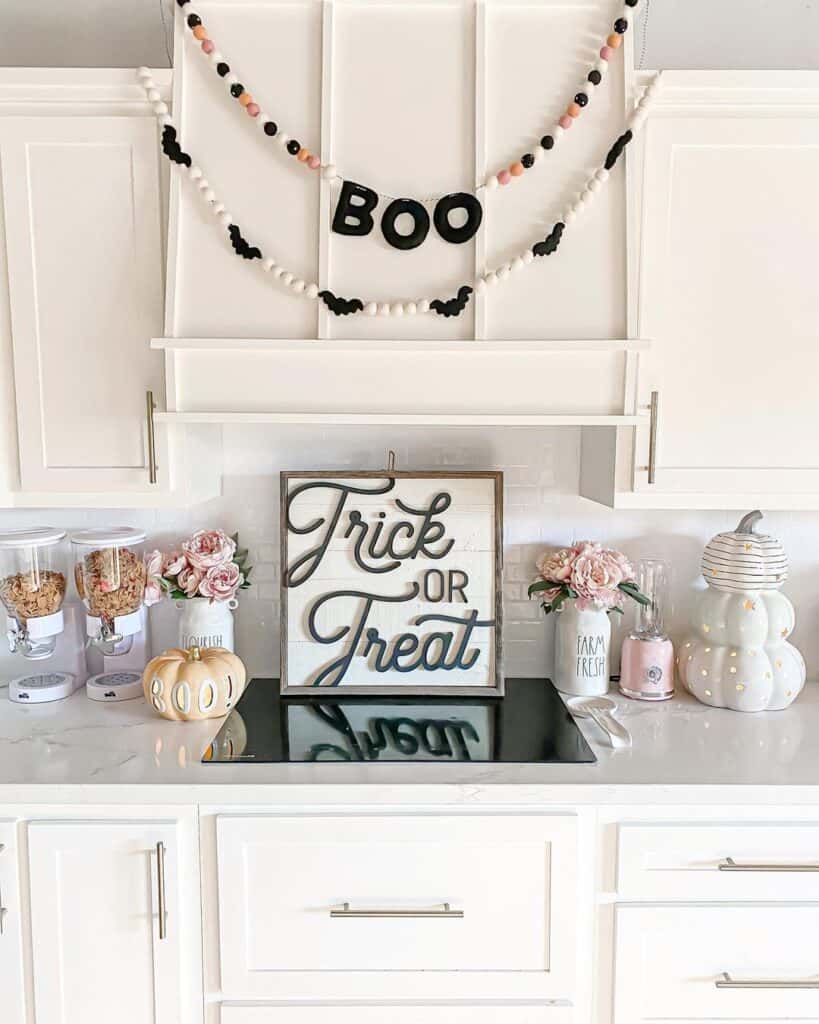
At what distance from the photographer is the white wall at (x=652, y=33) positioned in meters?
1.90

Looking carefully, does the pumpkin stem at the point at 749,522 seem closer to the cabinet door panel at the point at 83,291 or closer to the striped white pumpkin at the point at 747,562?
the striped white pumpkin at the point at 747,562

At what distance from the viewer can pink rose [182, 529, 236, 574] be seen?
188 cm

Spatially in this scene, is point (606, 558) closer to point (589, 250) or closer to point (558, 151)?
point (589, 250)

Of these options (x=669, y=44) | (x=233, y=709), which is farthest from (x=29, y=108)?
(x=669, y=44)

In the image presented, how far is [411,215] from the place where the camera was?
1.57 metres

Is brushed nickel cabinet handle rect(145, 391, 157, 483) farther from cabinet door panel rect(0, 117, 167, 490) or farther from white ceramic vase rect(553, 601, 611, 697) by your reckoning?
white ceramic vase rect(553, 601, 611, 697)

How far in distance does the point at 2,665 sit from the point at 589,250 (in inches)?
65.4

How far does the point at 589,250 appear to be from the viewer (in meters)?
1.58
